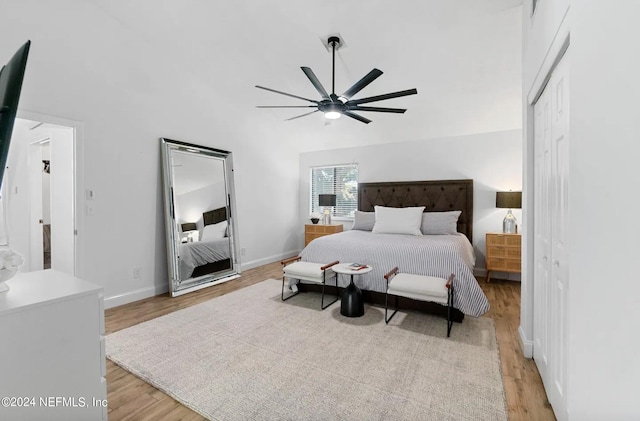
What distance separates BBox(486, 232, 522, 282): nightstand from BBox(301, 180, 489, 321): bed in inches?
19.1

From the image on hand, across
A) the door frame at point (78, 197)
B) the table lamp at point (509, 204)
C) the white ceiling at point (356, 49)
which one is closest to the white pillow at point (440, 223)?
the table lamp at point (509, 204)

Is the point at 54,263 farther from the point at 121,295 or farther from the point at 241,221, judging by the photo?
the point at 241,221

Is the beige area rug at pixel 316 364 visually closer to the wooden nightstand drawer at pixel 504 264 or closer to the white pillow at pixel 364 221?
the wooden nightstand drawer at pixel 504 264

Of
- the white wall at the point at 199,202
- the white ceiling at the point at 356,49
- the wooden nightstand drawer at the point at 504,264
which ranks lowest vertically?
the wooden nightstand drawer at the point at 504,264

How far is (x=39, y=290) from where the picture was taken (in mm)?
1327

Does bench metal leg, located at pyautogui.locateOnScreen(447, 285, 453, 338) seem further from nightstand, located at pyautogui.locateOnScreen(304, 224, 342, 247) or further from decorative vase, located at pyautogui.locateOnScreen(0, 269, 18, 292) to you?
nightstand, located at pyautogui.locateOnScreen(304, 224, 342, 247)

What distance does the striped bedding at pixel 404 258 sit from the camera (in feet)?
9.26

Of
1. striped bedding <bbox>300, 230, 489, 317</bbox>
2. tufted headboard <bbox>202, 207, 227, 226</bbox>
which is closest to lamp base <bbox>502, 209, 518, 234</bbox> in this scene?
striped bedding <bbox>300, 230, 489, 317</bbox>

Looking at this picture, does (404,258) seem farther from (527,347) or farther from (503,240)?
(503,240)

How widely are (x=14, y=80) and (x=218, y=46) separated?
3.08m

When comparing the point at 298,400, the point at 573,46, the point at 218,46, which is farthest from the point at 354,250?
the point at 218,46

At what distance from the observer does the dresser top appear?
46.7 inches

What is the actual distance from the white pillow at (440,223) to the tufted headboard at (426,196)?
0.32 meters

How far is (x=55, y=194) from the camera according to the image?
3449 millimetres
